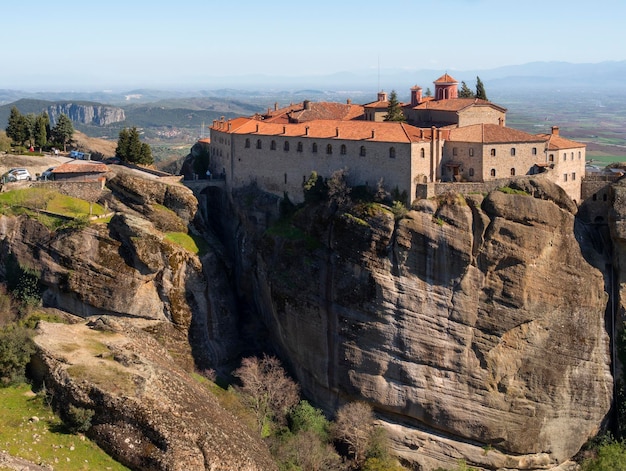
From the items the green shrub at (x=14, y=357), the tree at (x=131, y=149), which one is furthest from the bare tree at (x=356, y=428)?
the tree at (x=131, y=149)

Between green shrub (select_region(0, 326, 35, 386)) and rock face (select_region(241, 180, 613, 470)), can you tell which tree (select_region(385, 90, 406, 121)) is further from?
green shrub (select_region(0, 326, 35, 386))

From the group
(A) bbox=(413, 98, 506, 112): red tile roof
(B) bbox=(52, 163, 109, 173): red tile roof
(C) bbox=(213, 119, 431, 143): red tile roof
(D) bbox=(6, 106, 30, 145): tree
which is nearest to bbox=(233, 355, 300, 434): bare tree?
(C) bbox=(213, 119, 431, 143): red tile roof

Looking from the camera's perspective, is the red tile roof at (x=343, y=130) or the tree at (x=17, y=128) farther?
the tree at (x=17, y=128)

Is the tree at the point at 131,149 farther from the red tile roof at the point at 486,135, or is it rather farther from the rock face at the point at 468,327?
the red tile roof at the point at 486,135

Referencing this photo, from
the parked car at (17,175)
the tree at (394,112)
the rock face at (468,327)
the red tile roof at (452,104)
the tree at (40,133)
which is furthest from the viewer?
the tree at (40,133)

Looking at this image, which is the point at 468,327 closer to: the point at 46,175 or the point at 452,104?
the point at 452,104

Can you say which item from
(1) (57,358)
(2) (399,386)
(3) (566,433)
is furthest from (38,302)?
(3) (566,433)

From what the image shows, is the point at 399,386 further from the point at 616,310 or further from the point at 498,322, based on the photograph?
the point at 616,310
